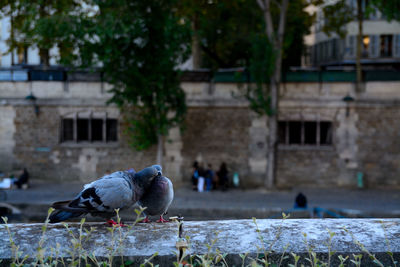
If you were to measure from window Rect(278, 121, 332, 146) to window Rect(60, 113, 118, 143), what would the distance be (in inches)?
253

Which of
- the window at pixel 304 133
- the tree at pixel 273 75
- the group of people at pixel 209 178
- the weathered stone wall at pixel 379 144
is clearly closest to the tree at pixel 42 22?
the group of people at pixel 209 178

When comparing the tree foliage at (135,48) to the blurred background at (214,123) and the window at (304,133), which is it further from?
the window at (304,133)

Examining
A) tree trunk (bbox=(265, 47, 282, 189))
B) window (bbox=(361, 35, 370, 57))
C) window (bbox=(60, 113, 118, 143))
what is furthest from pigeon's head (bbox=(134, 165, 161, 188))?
window (bbox=(361, 35, 370, 57))

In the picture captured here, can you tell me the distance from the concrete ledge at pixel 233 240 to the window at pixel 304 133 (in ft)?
56.2

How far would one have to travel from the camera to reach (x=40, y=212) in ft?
52.8

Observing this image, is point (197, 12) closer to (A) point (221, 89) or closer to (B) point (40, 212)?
(A) point (221, 89)

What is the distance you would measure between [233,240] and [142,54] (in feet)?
50.1

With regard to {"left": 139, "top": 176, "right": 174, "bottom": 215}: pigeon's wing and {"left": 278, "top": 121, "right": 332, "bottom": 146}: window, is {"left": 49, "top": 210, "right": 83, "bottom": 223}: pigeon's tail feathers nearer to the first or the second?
{"left": 139, "top": 176, "right": 174, "bottom": 215}: pigeon's wing

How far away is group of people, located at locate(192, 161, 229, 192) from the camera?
770 inches

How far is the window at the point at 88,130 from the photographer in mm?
20609

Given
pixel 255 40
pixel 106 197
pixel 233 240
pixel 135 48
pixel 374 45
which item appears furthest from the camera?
pixel 374 45

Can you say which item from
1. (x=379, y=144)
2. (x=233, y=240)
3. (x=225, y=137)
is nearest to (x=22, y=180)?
(x=225, y=137)

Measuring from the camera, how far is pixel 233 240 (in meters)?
3.05

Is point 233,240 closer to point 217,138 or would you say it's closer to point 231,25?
point 217,138
